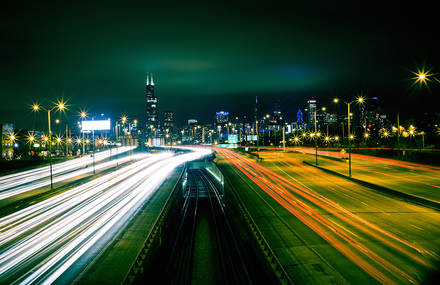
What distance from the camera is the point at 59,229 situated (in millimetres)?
15398

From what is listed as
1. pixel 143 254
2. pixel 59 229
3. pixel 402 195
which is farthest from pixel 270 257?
pixel 402 195

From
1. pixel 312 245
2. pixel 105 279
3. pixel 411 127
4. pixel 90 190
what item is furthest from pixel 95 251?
pixel 411 127

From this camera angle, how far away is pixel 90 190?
26.5m

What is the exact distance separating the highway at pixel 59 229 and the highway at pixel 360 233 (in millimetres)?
9877

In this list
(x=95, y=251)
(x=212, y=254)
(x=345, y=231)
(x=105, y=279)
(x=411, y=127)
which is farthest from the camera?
(x=411, y=127)

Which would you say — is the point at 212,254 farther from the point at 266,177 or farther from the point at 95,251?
the point at 266,177

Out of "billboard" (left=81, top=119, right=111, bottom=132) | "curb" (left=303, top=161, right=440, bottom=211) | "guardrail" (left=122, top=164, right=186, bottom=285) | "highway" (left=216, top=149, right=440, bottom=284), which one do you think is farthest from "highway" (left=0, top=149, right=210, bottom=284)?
"billboard" (left=81, top=119, right=111, bottom=132)

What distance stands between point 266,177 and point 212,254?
19131 mm

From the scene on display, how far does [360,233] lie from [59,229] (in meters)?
17.0

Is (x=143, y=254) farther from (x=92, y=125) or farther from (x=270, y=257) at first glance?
(x=92, y=125)

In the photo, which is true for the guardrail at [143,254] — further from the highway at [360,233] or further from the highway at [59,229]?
the highway at [360,233]

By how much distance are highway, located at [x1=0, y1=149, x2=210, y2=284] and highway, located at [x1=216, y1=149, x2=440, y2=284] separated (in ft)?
32.4

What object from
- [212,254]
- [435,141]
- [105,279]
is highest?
[435,141]

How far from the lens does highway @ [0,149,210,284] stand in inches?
435
